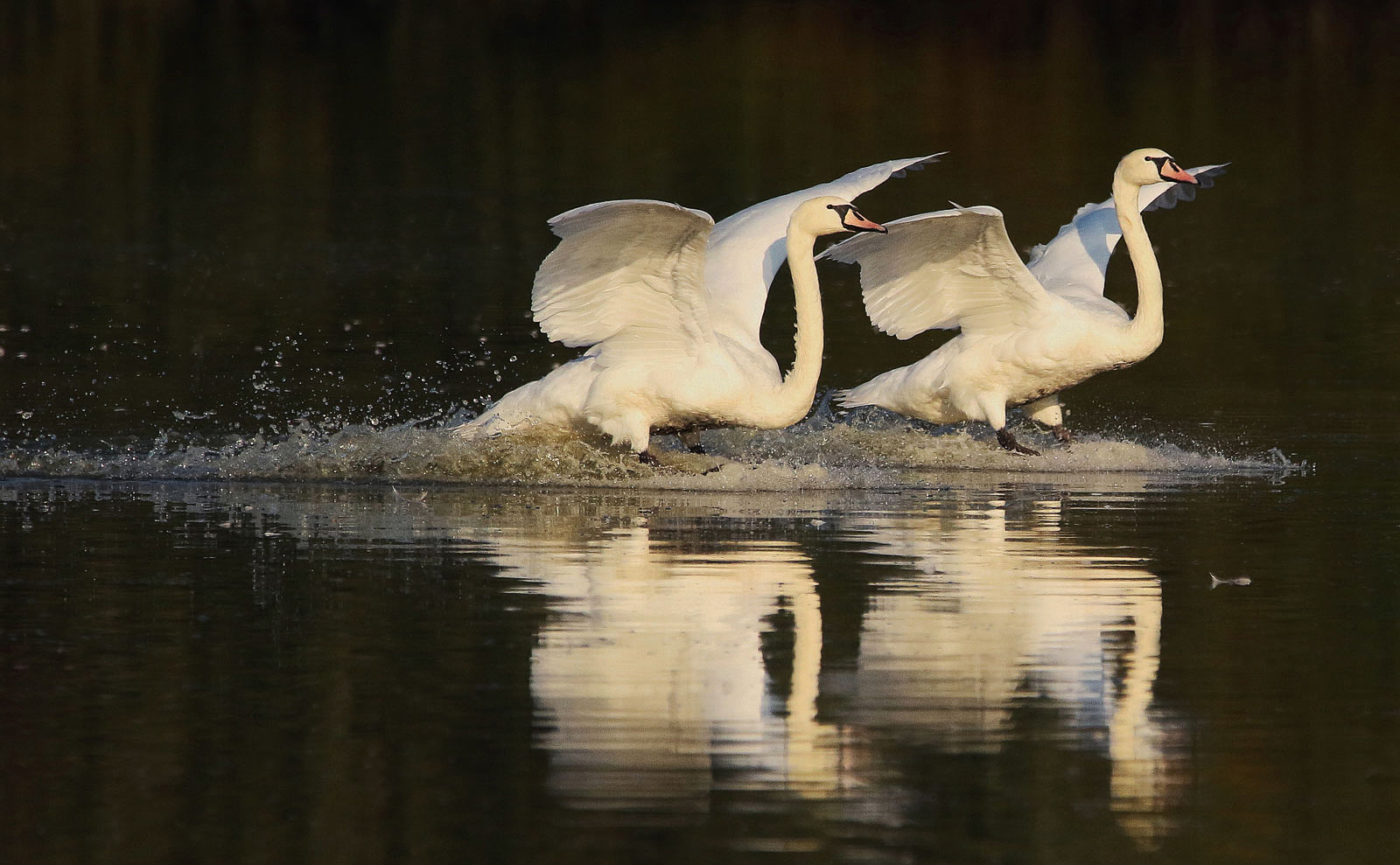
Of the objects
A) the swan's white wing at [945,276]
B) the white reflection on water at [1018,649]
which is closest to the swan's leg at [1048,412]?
the swan's white wing at [945,276]

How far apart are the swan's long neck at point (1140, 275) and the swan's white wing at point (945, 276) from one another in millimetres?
581

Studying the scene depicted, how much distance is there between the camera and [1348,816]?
691cm

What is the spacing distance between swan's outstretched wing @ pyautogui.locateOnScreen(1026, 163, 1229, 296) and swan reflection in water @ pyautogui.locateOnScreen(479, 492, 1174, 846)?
5113 mm

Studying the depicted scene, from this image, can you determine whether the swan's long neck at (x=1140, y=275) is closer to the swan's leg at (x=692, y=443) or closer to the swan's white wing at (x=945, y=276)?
the swan's white wing at (x=945, y=276)

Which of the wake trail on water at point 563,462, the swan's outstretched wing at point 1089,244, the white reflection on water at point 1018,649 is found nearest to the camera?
the white reflection on water at point 1018,649

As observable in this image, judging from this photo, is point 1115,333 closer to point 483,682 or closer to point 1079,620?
point 1079,620

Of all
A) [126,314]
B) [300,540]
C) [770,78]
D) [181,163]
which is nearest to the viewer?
[300,540]

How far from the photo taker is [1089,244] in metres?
16.7

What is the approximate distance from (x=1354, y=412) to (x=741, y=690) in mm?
9097

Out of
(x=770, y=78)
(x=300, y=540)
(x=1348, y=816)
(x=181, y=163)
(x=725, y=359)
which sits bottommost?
(x=1348, y=816)

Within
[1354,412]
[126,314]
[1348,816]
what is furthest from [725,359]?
[126,314]

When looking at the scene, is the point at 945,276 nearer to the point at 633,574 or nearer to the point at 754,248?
the point at 754,248

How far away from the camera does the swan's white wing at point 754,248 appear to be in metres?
14.4

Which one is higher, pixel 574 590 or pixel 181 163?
pixel 181 163
